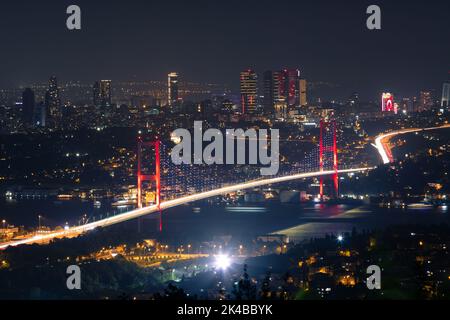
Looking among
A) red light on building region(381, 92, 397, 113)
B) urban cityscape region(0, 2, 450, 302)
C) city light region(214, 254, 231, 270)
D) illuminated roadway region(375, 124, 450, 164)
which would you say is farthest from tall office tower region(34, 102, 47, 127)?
city light region(214, 254, 231, 270)

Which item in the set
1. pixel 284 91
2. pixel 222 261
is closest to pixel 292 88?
pixel 284 91

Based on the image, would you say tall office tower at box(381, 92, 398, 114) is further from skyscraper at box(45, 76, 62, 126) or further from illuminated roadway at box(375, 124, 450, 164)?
skyscraper at box(45, 76, 62, 126)

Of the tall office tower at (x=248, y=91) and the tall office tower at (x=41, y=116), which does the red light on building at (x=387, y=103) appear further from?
the tall office tower at (x=41, y=116)

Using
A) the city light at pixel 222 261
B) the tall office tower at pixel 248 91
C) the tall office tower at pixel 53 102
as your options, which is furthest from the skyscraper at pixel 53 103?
the city light at pixel 222 261

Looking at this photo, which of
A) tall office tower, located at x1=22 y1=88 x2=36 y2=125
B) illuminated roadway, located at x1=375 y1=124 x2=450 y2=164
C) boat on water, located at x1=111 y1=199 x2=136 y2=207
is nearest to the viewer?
boat on water, located at x1=111 y1=199 x2=136 y2=207

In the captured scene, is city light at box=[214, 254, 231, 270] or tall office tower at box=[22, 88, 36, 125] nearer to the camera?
city light at box=[214, 254, 231, 270]
